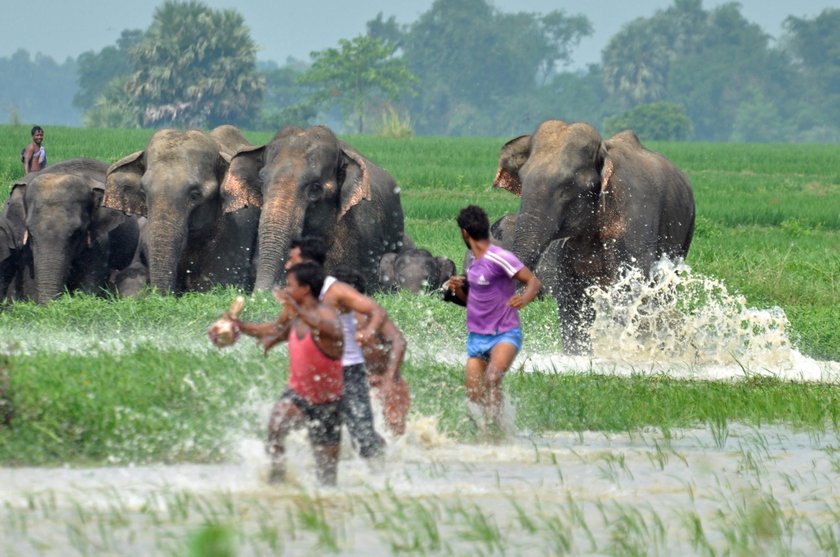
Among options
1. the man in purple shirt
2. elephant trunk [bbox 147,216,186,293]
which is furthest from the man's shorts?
elephant trunk [bbox 147,216,186,293]

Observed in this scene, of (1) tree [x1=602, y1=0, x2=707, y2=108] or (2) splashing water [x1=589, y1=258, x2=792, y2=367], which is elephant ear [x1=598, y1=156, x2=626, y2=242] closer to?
(2) splashing water [x1=589, y1=258, x2=792, y2=367]

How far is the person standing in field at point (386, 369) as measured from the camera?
9.53 m

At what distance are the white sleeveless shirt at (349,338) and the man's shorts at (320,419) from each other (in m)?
Answer: 0.45

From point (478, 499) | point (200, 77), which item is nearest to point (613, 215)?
point (478, 499)

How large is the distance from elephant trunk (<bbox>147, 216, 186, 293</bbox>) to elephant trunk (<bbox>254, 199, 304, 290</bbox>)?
0.85m

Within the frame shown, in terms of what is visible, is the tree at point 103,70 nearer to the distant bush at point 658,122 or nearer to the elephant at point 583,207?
the distant bush at point 658,122

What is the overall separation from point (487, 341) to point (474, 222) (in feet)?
2.46

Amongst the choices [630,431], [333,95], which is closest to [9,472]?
[630,431]

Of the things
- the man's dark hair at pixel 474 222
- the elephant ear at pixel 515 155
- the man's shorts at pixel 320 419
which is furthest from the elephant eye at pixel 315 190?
the man's shorts at pixel 320 419

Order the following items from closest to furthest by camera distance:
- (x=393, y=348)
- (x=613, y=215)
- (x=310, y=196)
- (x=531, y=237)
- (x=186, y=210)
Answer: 1. (x=393, y=348)
2. (x=531, y=237)
3. (x=613, y=215)
4. (x=310, y=196)
5. (x=186, y=210)

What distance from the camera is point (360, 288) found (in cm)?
1000

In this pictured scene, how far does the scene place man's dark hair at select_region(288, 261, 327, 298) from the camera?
8773 millimetres

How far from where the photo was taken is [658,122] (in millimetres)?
102188

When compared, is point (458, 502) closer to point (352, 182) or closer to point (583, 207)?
point (583, 207)
